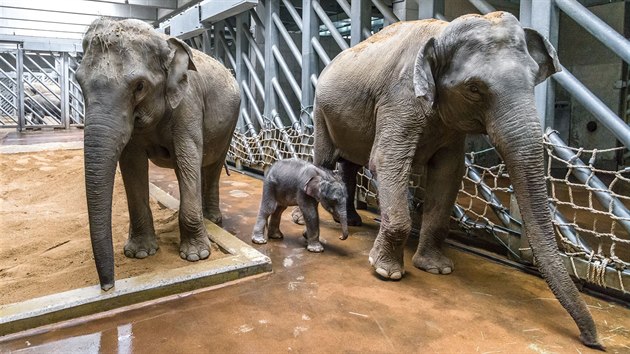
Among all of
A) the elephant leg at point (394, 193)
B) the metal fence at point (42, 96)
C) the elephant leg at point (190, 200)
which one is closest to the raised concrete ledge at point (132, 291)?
the elephant leg at point (190, 200)

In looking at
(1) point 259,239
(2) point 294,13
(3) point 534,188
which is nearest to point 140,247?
(1) point 259,239

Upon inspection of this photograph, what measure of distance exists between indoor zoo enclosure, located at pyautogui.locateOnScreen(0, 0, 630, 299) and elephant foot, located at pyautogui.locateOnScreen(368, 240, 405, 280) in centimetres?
99

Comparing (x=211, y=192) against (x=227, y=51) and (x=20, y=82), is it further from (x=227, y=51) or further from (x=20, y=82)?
(x=20, y=82)

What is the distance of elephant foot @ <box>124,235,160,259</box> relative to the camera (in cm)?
337

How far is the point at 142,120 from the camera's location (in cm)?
279

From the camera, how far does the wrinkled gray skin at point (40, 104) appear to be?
16.5 meters

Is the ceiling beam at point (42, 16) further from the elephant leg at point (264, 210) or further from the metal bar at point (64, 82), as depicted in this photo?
the elephant leg at point (264, 210)

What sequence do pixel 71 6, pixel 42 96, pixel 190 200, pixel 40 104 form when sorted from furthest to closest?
pixel 40 104, pixel 42 96, pixel 71 6, pixel 190 200

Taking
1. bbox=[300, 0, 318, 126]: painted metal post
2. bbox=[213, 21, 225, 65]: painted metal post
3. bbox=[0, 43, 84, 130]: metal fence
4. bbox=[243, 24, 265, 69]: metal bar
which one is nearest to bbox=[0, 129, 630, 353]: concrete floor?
bbox=[300, 0, 318, 126]: painted metal post

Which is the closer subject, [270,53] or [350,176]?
[350,176]

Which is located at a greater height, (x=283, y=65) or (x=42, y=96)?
(x=42, y=96)

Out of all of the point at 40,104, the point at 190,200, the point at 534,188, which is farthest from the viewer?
the point at 40,104

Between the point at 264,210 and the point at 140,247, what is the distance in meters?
1.02

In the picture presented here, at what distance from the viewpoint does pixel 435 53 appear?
2811 millimetres
